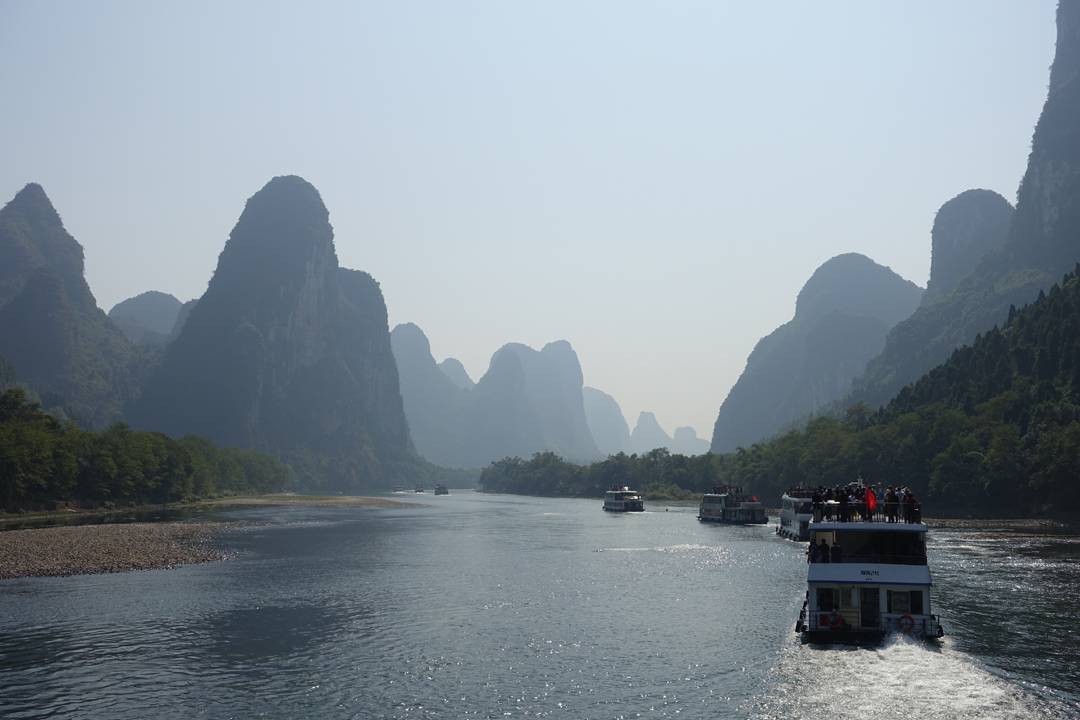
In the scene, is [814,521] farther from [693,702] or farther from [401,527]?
[401,527]

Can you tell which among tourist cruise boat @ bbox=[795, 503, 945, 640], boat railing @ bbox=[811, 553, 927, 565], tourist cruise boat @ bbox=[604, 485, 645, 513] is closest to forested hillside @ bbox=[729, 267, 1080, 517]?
tourist cruise boat @ bbox=[604, 485, 645, 513]

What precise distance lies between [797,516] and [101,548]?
71336 millimetres

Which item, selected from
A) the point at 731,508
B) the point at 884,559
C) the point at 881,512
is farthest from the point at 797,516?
the point at 884,559

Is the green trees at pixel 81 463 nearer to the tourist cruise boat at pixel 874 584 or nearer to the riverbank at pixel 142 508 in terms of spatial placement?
the riverbank at pixel 142 508

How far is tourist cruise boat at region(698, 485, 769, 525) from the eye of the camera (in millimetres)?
120500

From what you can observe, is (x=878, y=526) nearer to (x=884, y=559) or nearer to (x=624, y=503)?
(x=884, y=559)

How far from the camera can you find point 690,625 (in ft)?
150

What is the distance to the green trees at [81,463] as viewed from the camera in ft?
342

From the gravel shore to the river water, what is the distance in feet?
11.4

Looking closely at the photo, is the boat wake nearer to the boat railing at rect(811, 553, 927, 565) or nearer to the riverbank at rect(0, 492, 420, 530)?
the boat railing at rect(811, 553, 927, 565)

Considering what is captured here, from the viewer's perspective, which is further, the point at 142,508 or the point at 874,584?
the point at 142,508

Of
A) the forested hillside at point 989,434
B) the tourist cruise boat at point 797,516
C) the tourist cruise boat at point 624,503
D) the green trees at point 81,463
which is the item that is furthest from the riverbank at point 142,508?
the forested hillside at point 989,434

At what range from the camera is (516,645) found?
41.1m

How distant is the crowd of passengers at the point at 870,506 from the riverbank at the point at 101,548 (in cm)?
5075
